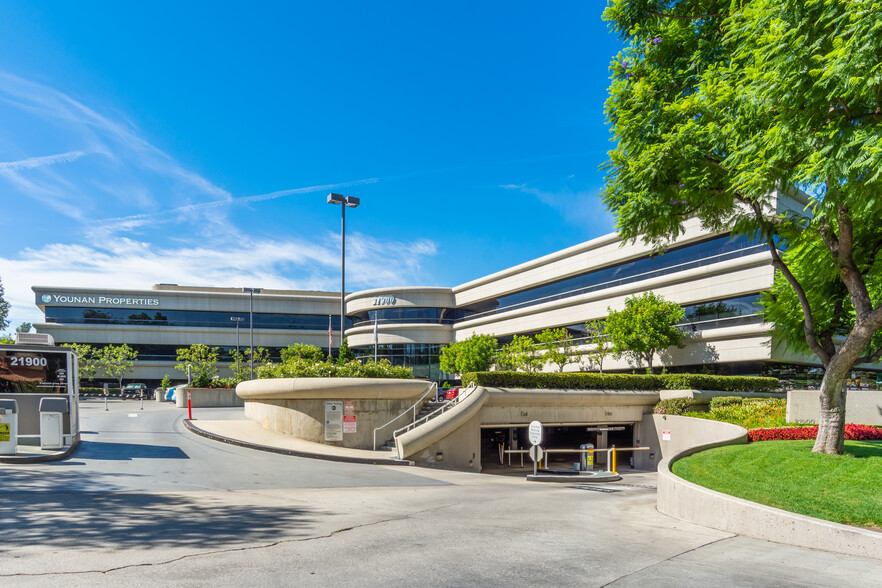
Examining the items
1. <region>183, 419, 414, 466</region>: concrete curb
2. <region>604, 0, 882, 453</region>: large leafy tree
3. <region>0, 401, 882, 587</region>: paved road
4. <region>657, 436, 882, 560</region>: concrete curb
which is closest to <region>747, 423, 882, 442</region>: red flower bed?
<region>604, 0, 882, 453</region>: large leafy tree

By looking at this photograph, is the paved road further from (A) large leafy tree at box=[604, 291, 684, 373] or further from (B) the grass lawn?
(A) large leafy tree at box=[604, 291, 684, 373]

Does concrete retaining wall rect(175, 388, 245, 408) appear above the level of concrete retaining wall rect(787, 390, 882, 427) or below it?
below

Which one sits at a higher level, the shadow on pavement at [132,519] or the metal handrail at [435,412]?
the shadow on pavement at [132,519]

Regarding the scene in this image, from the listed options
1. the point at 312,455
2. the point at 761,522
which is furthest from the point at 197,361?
the point at 761,522

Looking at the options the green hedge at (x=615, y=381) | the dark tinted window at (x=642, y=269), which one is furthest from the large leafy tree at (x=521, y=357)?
the green hedge at (x=615, y=381)

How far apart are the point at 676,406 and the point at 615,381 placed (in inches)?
119

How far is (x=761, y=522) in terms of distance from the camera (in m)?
7.88

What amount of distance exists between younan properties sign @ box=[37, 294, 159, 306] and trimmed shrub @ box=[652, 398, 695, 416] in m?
61.9

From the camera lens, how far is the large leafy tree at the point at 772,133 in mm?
8516

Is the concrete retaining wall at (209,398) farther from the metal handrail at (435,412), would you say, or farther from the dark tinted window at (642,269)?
the dark tinted window at (642,269)

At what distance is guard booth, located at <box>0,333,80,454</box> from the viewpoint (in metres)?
13.2

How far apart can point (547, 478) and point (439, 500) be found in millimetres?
8853

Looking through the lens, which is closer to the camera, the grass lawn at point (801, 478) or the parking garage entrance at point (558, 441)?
the grass lawn at point (801, 478)

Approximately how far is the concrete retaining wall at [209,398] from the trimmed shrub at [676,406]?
26932 mm
